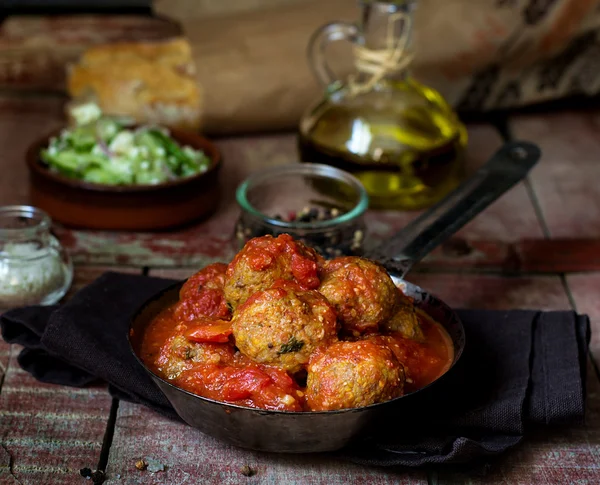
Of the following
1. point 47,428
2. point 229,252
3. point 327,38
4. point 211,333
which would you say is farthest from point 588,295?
point 47,428

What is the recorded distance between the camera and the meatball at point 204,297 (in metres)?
1.83

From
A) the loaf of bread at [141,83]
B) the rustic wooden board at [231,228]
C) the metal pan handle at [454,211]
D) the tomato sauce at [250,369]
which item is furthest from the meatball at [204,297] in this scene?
the loaf of bread at [141,83]

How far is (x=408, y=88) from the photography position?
2.89 metres

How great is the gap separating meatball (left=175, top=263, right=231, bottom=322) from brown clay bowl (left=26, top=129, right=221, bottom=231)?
865 millimetres

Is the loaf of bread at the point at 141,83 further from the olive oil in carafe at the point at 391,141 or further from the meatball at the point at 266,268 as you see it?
the meatball at the point at 266,268

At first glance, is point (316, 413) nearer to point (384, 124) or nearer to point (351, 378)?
point (351, 378)

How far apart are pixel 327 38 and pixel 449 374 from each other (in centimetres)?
152

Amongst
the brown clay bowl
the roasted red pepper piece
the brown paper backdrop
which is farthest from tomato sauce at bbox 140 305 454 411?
the brown paper backdrop

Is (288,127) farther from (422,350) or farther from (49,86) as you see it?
(422,350)

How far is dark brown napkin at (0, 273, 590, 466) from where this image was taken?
1.74 m

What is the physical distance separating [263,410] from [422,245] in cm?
71

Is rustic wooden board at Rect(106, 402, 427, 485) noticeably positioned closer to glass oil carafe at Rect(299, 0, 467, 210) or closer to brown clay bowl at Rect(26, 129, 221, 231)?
brown clay bowl at Rect(26, 129, 221, 231)

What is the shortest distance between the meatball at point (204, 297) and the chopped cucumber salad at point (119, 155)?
2.92ft

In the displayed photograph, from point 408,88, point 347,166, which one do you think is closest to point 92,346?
point 347,166
